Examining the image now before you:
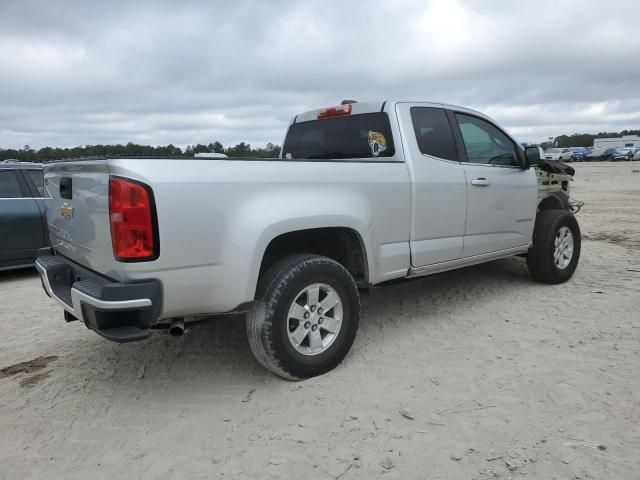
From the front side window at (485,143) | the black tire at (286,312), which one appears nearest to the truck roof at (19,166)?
the black tire at (286,312)

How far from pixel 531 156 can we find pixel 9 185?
6290mm

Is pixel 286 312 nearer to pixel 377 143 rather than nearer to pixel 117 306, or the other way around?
pixel 117 306

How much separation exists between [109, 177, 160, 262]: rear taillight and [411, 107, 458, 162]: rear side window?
7.47 feet

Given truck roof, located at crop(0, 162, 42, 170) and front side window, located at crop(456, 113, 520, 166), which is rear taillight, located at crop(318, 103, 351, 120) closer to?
front side window, located at crop(456, 113, 520, 166)

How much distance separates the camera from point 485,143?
473 cm

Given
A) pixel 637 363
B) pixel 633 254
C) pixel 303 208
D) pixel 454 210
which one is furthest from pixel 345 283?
pixel 633 254

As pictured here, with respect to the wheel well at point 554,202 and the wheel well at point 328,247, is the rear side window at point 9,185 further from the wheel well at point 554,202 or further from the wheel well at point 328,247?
the wheel well at point 554,202

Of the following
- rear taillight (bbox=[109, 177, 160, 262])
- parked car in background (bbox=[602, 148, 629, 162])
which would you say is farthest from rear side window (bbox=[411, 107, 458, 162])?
parked car in background (bbox=[602, 148, 629, 162])

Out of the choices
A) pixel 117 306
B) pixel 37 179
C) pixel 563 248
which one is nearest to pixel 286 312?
pixel 117 306

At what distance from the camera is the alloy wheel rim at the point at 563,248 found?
5379 mm

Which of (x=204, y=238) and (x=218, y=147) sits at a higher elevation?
(x=218, y=147)

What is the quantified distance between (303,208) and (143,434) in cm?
158

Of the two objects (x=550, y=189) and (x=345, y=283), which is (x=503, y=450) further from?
(x=550, y=189)

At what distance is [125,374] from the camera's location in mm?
3520
